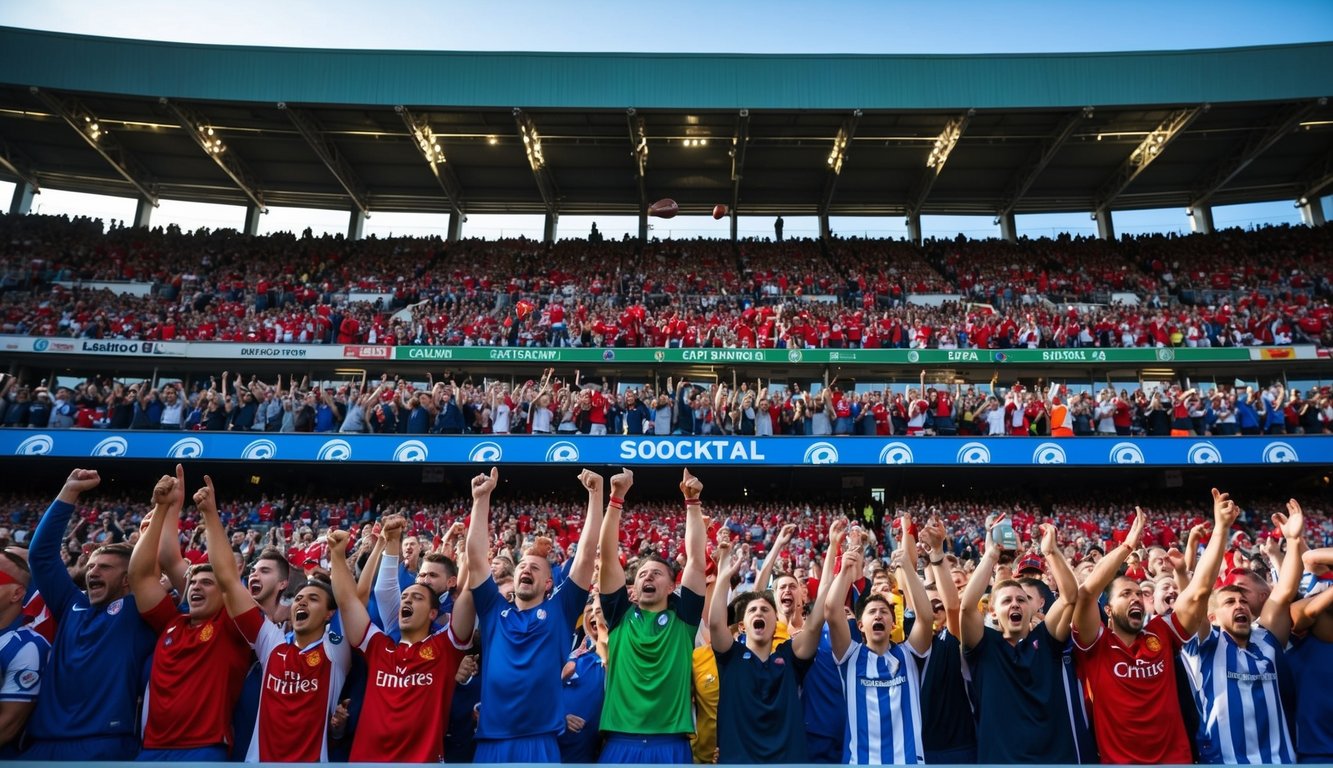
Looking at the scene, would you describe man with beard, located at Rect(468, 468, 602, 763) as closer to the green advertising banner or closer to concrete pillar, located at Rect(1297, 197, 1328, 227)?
the green advertising banner

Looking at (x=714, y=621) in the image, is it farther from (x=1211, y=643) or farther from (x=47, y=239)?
(x=47, y=239)

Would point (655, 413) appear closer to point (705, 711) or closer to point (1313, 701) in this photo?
point (705, 711)

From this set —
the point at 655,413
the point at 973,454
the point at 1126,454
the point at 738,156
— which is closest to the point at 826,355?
the point at 973,454

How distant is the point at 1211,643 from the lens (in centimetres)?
480

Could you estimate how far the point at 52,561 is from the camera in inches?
190

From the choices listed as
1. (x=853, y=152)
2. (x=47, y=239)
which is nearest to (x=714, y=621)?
(x=853, y=152)

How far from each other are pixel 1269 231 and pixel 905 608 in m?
35.7

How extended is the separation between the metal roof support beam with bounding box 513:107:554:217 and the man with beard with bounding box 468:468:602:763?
25.6 metres

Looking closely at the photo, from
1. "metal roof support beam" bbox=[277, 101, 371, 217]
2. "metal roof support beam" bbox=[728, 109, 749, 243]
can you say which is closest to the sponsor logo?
A: "metal roof support beam" bbox=[728, 109, 749, 243]

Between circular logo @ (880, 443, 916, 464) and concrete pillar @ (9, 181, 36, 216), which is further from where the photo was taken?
concrete pillar @ (9, 181, 36, 216)

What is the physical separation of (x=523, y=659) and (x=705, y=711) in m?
1.32

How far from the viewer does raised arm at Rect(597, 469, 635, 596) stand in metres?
4.76

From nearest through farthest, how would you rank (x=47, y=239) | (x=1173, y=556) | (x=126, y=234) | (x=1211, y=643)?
(x=1211, y=643), (x=1173, y=556), (x=47, y=239), (x=126, y=234)

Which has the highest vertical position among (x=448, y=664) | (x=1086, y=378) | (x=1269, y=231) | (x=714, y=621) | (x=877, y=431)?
(x=1269, y=231)
